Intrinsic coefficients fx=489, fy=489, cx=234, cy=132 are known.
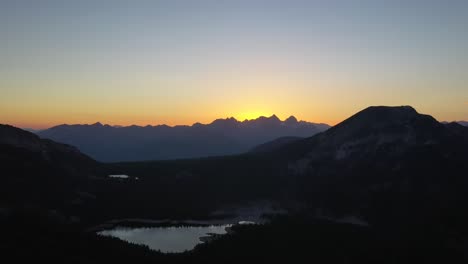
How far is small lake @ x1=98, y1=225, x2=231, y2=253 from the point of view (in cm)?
14025

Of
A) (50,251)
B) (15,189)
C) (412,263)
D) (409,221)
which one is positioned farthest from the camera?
(15,189)

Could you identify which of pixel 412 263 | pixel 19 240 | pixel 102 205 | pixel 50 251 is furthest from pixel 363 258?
pixel 102 205

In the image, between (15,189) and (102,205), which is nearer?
(15,189)

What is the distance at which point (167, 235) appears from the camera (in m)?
159

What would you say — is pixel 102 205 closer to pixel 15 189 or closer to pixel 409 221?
pixel 15 189

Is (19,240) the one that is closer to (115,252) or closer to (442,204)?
(115,252)

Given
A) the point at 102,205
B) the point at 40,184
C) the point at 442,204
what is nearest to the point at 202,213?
the point at 102,205

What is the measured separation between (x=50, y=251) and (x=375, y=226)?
108m

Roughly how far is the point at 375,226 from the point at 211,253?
232 ft

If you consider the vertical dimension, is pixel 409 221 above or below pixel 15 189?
below

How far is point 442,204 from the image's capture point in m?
181

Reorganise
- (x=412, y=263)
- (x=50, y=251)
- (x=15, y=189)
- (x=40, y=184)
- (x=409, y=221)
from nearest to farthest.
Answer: (x=50, y=251) < (x=412, y=263) < (x=409, y=221) < (x=15, y=189) < (x=40, y=184)

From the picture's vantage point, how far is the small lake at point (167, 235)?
14025 cm

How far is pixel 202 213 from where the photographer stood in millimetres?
199375
